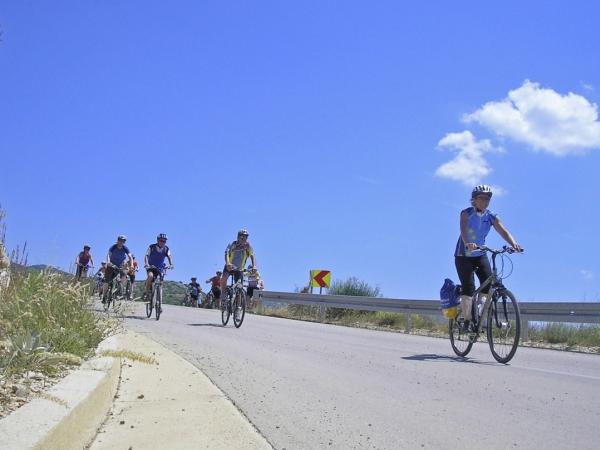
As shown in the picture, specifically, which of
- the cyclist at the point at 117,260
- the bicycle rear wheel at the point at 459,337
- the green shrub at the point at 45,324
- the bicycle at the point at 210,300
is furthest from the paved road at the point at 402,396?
the bicycle at the point at 210,300

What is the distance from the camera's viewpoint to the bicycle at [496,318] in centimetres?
852

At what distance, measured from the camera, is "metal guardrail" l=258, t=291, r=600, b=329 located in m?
13.2

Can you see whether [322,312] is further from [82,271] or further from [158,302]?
[82,271]

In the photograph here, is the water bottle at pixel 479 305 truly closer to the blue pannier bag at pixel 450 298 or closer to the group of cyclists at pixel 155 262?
the blue pannier bag at pixel 450 298

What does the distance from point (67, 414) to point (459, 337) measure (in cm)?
690

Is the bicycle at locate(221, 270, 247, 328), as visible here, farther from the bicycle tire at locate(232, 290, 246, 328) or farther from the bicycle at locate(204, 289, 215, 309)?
the bicycle at locate(204, 289, 215, 309)

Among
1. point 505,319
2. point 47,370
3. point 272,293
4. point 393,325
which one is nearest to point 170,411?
point 47,370

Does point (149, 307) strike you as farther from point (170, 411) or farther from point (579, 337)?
point (170, 411)

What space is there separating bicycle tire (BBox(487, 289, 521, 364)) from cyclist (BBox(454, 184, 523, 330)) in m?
0.44

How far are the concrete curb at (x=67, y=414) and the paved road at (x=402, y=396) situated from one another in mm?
1074

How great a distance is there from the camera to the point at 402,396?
5.98 m

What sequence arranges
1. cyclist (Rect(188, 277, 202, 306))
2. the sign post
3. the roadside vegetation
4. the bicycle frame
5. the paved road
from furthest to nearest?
cyclist (Rect(188, 277, 202, 306)) → the sign post → the bicycle frame → the roadside vegetation → the paved road

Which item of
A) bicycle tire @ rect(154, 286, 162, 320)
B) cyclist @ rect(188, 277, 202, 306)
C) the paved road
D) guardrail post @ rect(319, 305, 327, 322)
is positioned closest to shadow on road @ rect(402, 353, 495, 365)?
the paved road

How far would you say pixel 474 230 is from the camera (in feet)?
30.7
